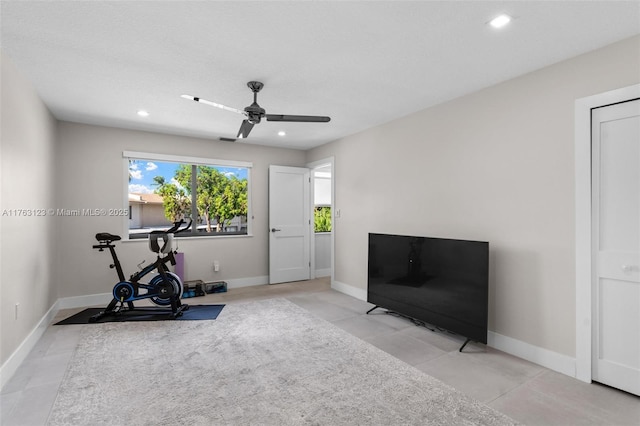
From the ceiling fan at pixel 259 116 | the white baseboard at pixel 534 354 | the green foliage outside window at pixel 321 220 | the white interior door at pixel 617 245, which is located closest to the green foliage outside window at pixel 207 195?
the green foliage outside window at pixel 321 220

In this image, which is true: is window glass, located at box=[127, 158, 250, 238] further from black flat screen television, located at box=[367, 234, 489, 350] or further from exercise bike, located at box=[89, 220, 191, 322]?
black flat screen television, located at box=[367, 234, 489, 350]

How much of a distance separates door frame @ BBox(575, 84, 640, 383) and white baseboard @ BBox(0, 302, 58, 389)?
438 cm

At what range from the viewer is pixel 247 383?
239cm

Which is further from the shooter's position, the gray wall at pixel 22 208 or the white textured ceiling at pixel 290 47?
the gray wall at pixel 22 208

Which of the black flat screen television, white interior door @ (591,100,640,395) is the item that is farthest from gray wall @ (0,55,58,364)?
white interior door @ (591,100,640,395)

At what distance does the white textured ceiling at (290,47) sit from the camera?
77.6 inches

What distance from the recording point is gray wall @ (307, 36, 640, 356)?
8.38ft

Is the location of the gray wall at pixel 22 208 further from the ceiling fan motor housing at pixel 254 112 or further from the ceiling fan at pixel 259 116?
the ceiling fan motor housing at pixel 254 112

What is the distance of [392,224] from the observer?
4289mm

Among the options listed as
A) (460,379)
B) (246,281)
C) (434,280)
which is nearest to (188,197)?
(246,281)

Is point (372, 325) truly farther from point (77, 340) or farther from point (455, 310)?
point (77, 340)

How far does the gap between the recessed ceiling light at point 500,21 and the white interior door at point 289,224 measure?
4.23m

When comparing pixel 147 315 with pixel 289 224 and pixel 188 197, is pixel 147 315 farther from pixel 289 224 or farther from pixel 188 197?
pixel 289 224

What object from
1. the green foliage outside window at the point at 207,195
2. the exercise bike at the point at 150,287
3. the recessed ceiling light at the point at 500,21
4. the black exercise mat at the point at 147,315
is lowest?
the black exercise mat at the point at 147,315
